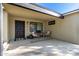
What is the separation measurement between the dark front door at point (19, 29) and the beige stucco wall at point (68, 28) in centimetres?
329

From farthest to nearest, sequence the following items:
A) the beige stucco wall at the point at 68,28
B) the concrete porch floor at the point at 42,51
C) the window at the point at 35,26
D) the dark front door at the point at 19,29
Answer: the window at the point at 35,26
the dark front door at the point at 19,29
the beige stucco wall at the point at 68,28
the concrete porch floor at the point at 42,51

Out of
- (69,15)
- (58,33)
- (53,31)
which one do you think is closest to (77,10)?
(69,15)

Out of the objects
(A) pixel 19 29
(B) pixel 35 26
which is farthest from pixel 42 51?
(B) pixel 35 26

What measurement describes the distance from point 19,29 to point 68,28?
15.2 ft

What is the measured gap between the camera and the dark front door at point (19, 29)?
918cm

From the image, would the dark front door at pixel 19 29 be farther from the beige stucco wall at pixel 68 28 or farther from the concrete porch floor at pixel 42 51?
the concrete porch floor at pixel 42 51

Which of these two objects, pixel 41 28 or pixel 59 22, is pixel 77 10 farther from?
pixel 41 28

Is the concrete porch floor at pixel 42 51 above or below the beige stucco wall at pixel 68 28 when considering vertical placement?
below

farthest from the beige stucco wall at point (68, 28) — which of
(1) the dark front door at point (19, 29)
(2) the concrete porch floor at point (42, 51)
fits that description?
(1) the dark front door at point (19, 29)

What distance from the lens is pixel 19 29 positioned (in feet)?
30.8

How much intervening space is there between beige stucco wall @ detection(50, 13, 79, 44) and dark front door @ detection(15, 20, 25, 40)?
3290 millimetres

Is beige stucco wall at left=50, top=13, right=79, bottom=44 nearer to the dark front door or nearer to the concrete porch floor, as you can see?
the concrete porch floor

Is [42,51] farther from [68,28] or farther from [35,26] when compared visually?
[35,26]

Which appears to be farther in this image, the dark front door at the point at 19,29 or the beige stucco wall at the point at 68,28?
the dark front door at the point at 19,29
